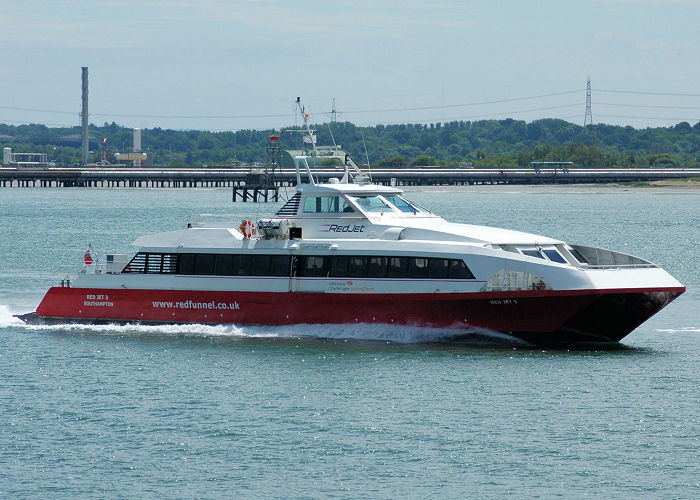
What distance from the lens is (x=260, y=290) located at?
33875mm

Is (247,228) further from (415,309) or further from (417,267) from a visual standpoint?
(415,309)

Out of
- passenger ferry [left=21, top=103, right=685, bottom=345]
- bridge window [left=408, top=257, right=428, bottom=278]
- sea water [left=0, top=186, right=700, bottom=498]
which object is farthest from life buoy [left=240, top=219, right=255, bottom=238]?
bridge window [left=408, top=257, right=428, bottom=278]

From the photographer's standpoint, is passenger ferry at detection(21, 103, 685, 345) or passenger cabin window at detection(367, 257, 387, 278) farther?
passenger cabin window at detection(367, 257, 387, 278)

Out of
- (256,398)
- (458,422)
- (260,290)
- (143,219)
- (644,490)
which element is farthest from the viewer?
(143,219)

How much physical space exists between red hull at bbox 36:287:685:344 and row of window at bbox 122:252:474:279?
63 centimetres

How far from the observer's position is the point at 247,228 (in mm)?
34656

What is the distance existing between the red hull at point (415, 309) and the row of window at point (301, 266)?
63cm

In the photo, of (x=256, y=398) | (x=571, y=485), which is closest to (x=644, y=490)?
(x=571, y=485)

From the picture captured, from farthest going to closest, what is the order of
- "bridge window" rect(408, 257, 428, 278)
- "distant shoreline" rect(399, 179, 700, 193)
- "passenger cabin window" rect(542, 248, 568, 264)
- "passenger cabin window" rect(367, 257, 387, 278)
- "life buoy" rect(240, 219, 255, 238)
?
"distant shoreline" rect(399, 179, 700, 193) < "life buoy" rect(240, 219, 255, 238) < "passenger cabin window" rect(367, 257, 387, 278) < "bridge window" rect(408, 257, 428, 278) < "passenger cabin window" rect(542, 248, 568, 264)

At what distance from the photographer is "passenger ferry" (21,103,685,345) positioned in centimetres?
3078

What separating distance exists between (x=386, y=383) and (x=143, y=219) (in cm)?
7518

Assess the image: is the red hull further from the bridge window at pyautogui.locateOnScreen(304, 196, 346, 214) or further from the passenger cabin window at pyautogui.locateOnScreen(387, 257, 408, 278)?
the bridge window at pyautogui.locateOnScreen(304, 196, 346, 214)

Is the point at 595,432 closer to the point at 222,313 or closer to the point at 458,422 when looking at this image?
the point at 458,422

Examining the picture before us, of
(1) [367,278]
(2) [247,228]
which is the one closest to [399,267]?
(1) [367,278]
